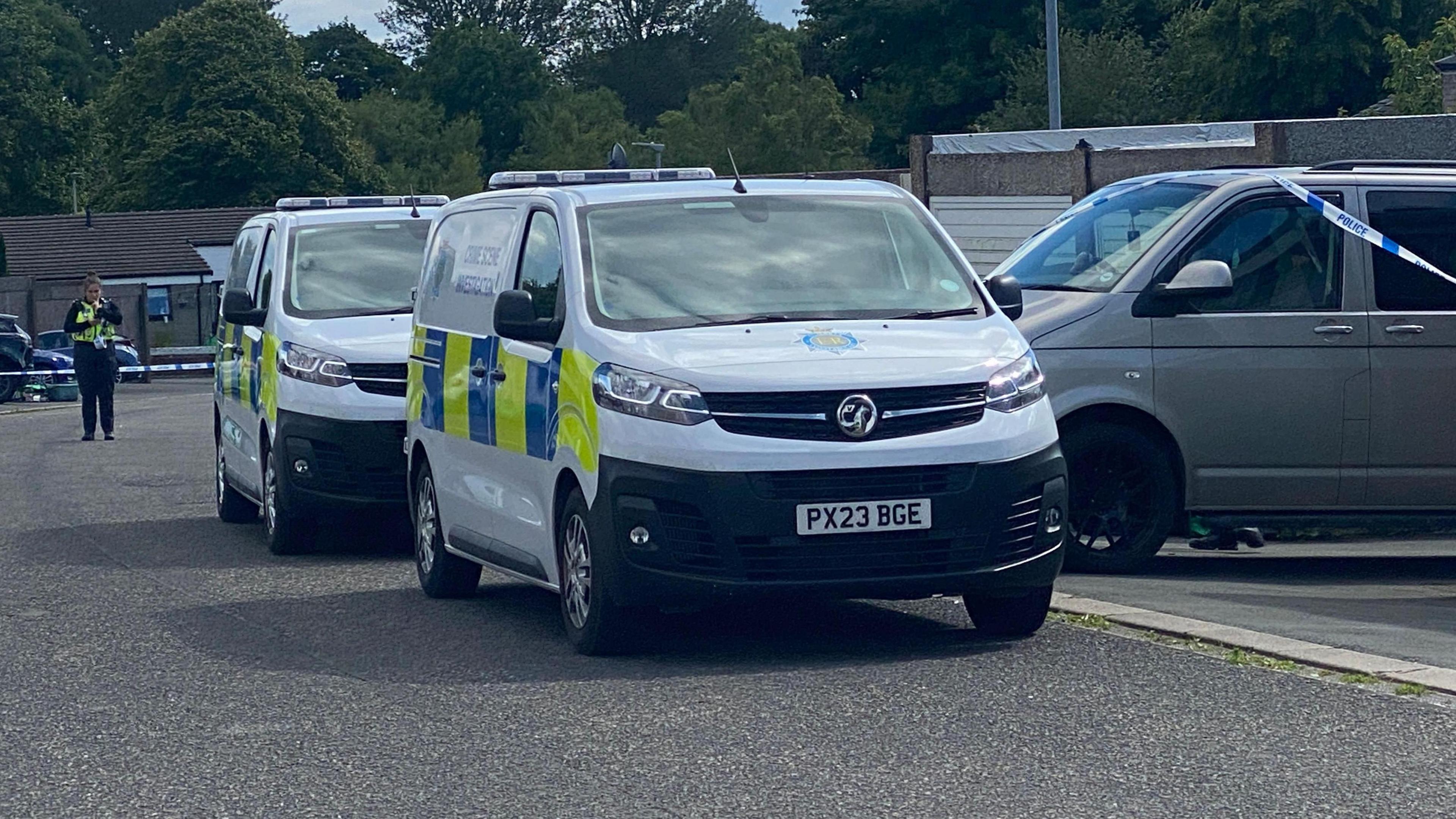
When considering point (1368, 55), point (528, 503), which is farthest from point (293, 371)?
point (1368, 55)

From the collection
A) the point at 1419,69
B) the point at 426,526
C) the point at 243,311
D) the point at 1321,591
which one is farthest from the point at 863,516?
the point at 1419,69

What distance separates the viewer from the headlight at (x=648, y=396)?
809 cm

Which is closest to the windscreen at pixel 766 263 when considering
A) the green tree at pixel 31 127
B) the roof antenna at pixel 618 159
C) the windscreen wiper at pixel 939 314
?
the windscreen wiper at pixel 939 314

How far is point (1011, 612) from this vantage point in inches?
346

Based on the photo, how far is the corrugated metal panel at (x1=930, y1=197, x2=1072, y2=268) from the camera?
Result: 20859 mm

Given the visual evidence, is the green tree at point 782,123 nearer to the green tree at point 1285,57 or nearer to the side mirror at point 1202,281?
the green tree at point 1285,57

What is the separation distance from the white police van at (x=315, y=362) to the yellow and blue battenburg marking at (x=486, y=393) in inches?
63.5

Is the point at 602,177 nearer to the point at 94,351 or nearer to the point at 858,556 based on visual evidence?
the point at 858,556

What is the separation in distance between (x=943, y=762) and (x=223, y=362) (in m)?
9.85

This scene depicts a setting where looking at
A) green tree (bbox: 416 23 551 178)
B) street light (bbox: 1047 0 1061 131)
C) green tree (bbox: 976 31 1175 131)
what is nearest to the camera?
street light (bbox: 1047 0 1061 131)

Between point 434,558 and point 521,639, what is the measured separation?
62.3 inches

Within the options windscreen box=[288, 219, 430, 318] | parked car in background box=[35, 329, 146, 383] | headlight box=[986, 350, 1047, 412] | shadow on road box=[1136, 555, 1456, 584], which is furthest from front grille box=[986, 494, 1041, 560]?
parked car in background box=[35, 329, 146, 383]

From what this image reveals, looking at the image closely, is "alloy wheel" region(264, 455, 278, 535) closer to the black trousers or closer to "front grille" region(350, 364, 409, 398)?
"front grille" region(350, 364, 409, 398)

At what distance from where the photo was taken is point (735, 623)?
9445 millimetres
